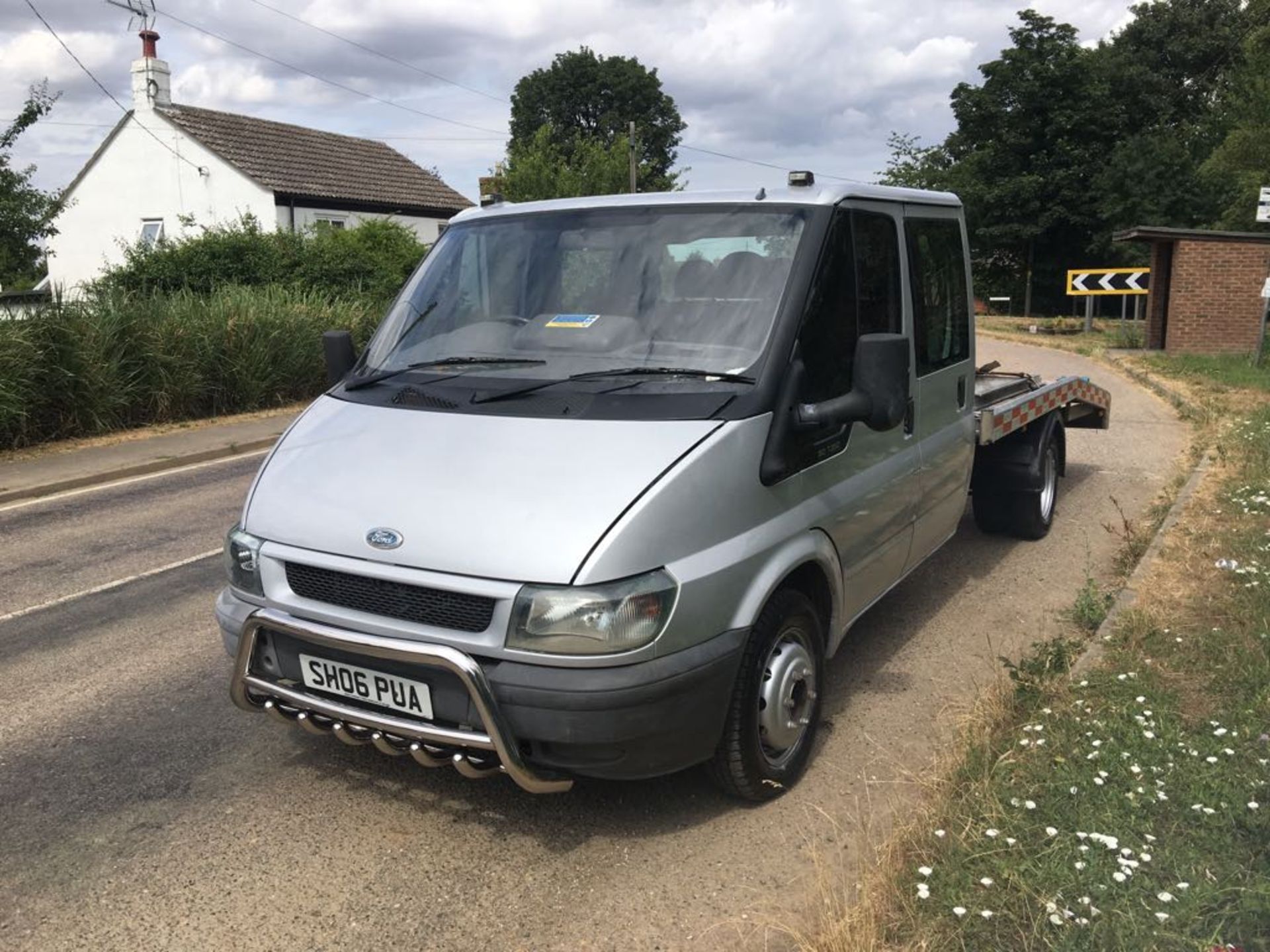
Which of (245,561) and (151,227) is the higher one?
(151,227)

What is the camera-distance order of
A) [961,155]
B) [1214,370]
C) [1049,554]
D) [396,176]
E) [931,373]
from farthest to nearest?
[961,155]
[396,176]
[1214,370]
[1049,554]
[931,373]

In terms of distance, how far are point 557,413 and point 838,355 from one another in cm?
114

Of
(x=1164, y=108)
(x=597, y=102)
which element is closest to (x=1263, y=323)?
(x=1164, y=108)

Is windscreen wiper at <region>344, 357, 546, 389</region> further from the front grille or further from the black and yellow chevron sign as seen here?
the black and yellow chevron sign

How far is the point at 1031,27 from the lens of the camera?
42.9 meters

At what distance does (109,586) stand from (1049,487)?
6338 mm

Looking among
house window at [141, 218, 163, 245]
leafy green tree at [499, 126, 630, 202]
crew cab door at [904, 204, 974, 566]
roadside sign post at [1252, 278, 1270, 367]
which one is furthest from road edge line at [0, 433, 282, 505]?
house window at [141, 218, 163, 245]

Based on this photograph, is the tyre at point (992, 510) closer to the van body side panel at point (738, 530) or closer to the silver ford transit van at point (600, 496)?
the silver ford transit van at point (600, 496)

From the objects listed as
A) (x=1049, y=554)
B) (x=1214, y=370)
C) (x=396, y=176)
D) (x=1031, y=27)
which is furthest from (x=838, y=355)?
(x=1031, y=27)

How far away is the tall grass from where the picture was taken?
12.2 m

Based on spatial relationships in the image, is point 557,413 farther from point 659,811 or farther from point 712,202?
point 659,811

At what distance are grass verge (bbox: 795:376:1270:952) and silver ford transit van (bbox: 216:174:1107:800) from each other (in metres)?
0.69

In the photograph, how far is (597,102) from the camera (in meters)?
69.4

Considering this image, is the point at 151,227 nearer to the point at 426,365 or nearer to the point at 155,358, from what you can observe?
the point at 155,358
